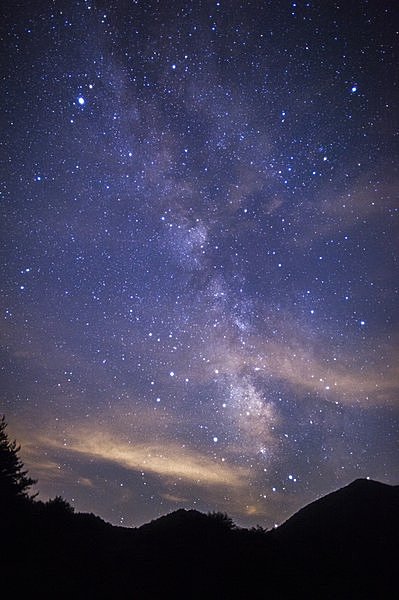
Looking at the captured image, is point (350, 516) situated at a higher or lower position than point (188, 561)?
higher

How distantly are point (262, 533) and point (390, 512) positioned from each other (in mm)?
15080

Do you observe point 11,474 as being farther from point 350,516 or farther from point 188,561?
point 350,516

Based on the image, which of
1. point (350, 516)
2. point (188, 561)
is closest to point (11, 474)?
point (188, 561)

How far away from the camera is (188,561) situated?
1609cm

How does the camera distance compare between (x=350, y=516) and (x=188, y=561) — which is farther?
(x=350, y=516)

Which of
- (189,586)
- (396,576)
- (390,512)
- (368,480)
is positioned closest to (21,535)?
(189,586)

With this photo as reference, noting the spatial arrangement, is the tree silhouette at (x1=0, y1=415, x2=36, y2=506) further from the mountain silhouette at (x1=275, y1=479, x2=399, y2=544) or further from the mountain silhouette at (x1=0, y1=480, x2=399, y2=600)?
the mountain silhouette at (x1=275, y1=479, x2=399, y2=544)

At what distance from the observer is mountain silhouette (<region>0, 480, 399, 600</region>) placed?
1454 centimetres

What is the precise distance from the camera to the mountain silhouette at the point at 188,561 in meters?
14.5

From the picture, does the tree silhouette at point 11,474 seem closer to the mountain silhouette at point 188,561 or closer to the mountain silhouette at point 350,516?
the mountain silhouette at point 188,561

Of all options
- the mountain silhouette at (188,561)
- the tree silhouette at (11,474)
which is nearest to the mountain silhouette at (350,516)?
the mountain silhouette at (188,561)

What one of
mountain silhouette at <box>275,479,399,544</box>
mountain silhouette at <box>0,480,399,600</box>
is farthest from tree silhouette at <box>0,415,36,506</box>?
mountain silhouette at <box>275,479,399,544</box>

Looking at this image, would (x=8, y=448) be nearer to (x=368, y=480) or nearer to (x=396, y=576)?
(x=396, y=576)

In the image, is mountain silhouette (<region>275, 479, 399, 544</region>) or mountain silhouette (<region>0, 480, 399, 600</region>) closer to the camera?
mountain silhouette (<region>0, 480, 399, 600</region>)
